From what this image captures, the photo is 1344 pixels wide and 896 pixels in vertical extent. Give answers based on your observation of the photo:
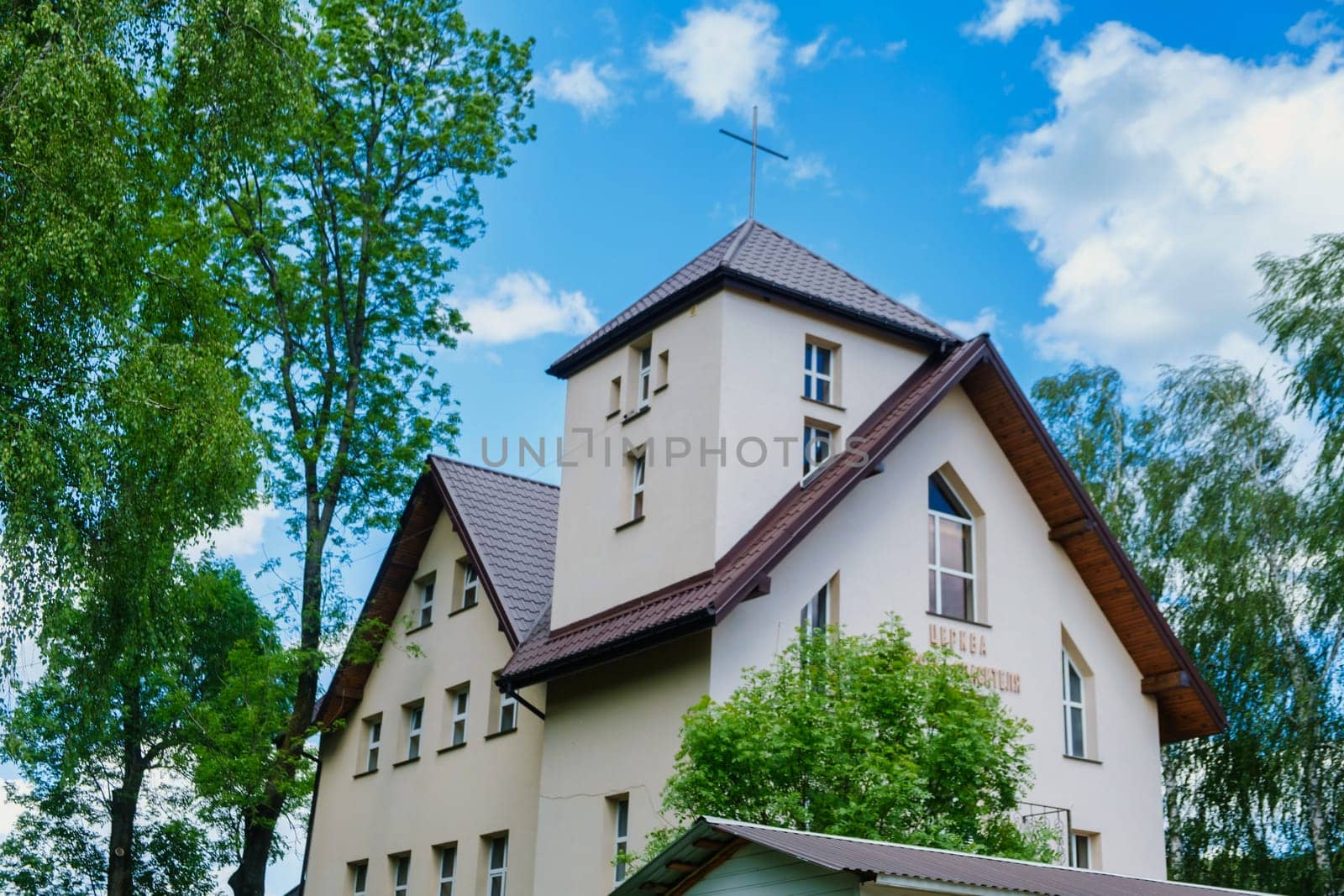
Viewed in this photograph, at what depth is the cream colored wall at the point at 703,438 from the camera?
21.0 metres

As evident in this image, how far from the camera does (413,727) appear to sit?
2805cm

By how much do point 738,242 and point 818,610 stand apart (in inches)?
227

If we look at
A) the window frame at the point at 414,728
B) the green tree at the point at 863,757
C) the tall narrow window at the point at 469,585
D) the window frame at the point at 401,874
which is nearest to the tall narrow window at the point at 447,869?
the window frame at the point at 401,874

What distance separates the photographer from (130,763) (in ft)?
132

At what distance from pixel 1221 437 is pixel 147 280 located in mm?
19856

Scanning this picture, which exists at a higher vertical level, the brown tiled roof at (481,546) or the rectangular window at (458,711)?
the brown tiled roof at (481,546)

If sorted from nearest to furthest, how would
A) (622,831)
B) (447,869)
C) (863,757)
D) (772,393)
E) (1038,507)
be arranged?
(863,757) < (622,831) < (772,393) < (1038,507) < (447,869)

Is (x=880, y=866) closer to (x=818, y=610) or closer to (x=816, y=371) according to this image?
(x=818, y=610)

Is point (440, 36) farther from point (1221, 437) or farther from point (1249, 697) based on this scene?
point (1249, 697)

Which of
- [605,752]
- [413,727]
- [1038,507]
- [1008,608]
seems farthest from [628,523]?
[413,727]

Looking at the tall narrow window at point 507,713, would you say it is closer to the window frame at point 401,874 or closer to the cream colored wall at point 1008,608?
the window frame at point 401,874

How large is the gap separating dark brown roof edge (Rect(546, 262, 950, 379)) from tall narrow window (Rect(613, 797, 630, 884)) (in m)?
6.93

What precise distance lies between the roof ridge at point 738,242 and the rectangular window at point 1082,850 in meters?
9.46

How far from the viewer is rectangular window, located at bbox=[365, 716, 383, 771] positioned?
28.9m
